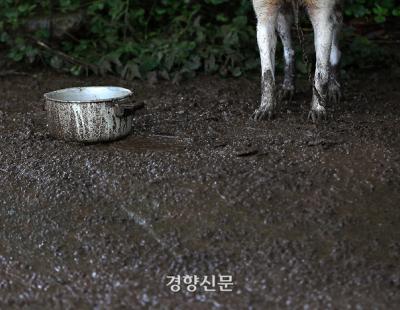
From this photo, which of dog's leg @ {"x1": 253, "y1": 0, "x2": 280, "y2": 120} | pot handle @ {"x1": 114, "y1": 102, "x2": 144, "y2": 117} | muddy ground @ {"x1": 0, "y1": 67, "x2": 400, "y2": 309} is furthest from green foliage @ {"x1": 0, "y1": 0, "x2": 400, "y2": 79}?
pot handle @ {"x1": 114, "y1": 102, "x2": 144, "y2": 117}

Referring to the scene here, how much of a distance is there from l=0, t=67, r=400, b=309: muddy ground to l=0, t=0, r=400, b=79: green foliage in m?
1.79

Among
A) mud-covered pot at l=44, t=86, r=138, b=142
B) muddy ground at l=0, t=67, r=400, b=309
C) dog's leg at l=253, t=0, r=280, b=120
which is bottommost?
muddy ground at l=0, t=67, r=400, b=309

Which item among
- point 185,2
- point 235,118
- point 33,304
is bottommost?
point 33,304

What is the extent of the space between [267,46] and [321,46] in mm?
339

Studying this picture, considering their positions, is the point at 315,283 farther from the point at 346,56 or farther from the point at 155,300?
the point at 346,56

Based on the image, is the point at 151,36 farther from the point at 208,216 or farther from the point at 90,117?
the point at 208,216

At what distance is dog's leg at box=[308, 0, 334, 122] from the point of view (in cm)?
411

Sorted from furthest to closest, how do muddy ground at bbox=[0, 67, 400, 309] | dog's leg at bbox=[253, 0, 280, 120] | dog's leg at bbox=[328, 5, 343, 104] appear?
dog's leg at bbox=[328, 5, 343, 104]
dog's leg at bbox=[253, 0, 280, 120]
muddy ground at bbox=[0, 67, 400, 309]

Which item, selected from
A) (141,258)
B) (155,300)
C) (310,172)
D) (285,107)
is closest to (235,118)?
(285,107)

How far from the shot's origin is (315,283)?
250 centimetres

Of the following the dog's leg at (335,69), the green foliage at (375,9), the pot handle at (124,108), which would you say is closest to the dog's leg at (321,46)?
the dog's leg at (335,69)

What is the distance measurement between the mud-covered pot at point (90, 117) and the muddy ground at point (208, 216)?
7 cm

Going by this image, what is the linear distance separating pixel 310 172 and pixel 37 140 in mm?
1661

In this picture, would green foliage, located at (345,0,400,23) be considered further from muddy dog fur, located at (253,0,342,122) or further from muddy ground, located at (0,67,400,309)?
muddy ground, located at (0,67,400,309)
